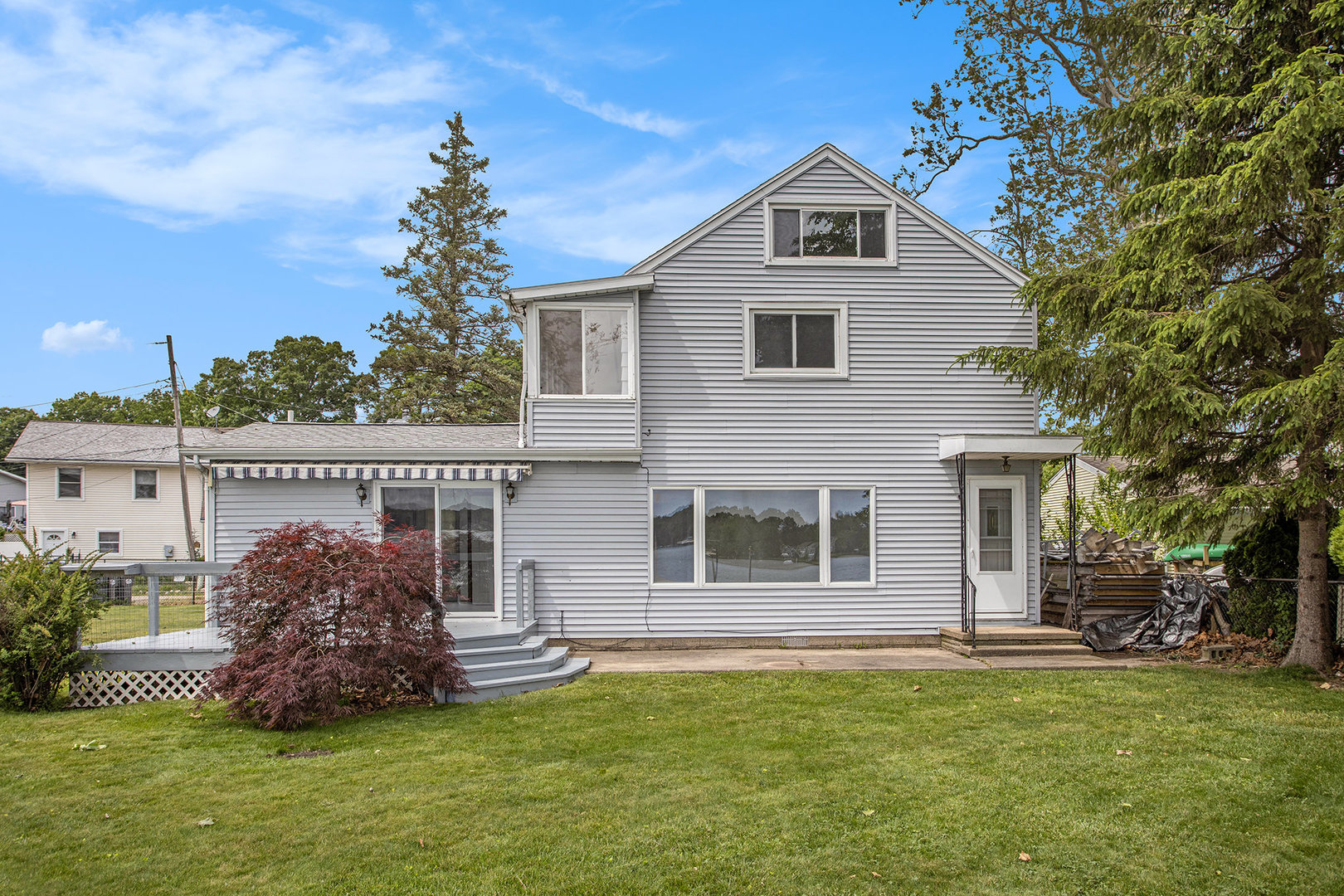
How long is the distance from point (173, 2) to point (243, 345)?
153 feet

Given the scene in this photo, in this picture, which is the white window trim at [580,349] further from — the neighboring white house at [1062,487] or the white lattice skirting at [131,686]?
the neighboring white house at [1062,487]

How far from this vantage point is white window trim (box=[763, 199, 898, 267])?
13.2 m

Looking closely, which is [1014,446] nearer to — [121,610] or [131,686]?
[131,686]

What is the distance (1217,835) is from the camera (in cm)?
535

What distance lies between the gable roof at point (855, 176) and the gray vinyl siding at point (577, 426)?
2.29 m

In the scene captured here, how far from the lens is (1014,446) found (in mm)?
12383

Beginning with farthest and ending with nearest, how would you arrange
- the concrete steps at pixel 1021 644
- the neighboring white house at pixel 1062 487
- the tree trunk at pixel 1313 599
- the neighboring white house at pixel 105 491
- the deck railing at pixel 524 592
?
the neighboring white house at pixel 1062 487 → the neighboring white house at pixel 105 491 → the deck railing at pixel 524 592 → the concrete steps at pixel 1021 644 → the tree trunk at pixel 1313 599

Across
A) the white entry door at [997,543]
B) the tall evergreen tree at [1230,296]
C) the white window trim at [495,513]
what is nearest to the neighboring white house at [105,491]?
the white window trim at [495,513]

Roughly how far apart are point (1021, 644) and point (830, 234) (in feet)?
22.9

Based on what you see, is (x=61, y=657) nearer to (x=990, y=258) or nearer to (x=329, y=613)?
(x=329, y=613)

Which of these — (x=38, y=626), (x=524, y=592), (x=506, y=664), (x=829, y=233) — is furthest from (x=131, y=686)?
(x=829, y=233)

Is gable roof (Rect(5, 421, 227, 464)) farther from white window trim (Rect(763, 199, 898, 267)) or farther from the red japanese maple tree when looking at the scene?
white window trim (Rect(763, 199, 898, 267))

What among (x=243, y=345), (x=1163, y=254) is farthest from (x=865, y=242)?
(x=243, y=345)

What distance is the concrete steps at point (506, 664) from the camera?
995 cm
